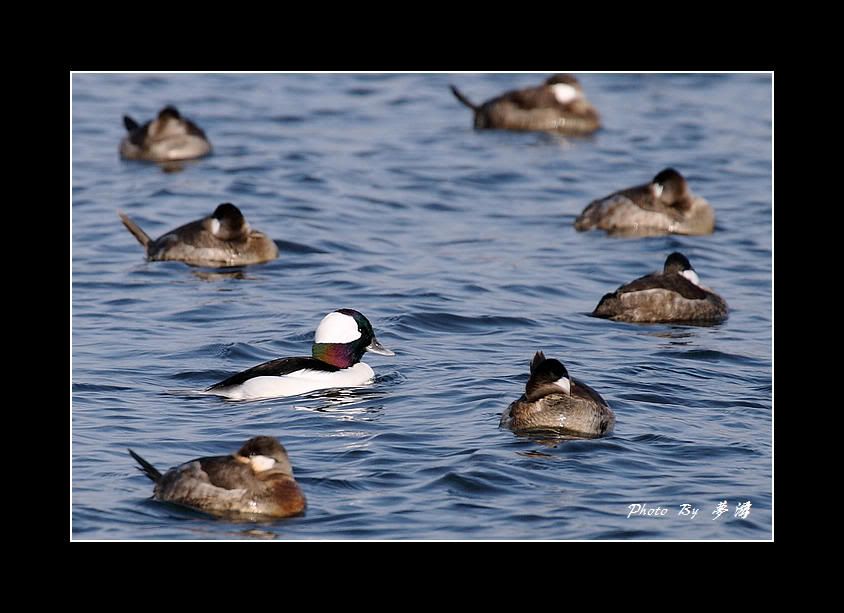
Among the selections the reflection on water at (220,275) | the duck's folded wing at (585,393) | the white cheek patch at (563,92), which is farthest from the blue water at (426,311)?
the white cheek patch at (563,92)

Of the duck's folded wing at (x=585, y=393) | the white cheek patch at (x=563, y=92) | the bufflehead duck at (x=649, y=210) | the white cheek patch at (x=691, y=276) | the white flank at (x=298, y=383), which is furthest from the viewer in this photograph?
the white cheek patch at (x=563, y=92)

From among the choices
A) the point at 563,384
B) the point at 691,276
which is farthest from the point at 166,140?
the point at 563,384

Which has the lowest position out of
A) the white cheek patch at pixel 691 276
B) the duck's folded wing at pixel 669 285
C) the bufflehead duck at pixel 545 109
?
the duck's folded wing at pixel 669 285

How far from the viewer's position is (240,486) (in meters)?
8.37

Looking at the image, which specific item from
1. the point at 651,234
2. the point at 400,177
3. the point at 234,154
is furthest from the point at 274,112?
the point at 651,234

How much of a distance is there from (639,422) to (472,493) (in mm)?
2066

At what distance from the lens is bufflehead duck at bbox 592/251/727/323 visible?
1365 cm

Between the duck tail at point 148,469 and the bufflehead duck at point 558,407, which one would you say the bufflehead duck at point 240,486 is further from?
the bufflehead duck at point 558,407

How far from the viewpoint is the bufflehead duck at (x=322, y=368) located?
10.9 metres

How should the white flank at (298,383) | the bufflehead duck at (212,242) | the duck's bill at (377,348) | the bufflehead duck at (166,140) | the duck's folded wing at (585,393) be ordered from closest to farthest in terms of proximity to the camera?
the duck's folded wing at (585,393) < the white flank at (298,383) < the duck's bill at (377,348) < the bufflehead duck at (212,242) < the bufflehead duck at (166,140)

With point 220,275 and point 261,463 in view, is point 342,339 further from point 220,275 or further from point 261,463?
point 220,275

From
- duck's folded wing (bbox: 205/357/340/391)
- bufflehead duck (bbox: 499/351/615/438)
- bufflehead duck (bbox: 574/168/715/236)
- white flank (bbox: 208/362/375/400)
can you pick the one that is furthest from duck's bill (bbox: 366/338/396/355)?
bufflehead duck (bbox: 574/168/715/236)
